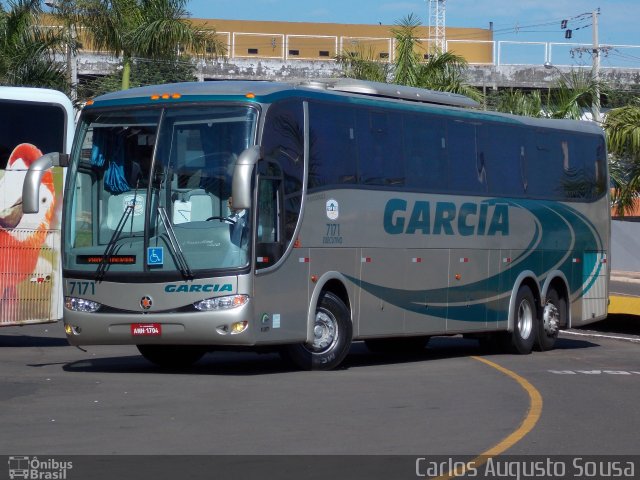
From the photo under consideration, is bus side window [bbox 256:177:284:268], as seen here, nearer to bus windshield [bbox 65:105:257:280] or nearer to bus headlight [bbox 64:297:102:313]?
bus windshield [bbox 65:105:257:280]

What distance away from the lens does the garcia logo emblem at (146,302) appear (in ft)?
47.7

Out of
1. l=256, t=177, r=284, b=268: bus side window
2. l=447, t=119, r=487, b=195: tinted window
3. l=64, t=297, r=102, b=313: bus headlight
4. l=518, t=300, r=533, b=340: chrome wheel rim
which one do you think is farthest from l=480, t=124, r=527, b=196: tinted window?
l=64, t=297, r=102, b=313: bus headlight

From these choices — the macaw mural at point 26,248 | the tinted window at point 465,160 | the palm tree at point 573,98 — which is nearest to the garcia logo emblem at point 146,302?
the macaw mural at point 26,248

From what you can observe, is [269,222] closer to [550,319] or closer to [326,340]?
[326,340]

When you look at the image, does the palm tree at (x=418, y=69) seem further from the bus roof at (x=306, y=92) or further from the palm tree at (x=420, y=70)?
the bus roof at (x=306, y=92)

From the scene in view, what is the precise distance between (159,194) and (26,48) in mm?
17644

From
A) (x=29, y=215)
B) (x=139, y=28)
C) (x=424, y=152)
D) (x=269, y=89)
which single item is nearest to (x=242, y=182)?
(x=269, y=89)

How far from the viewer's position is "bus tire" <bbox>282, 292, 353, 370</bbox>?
1564 centimetres

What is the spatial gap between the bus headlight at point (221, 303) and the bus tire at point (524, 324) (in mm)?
6985

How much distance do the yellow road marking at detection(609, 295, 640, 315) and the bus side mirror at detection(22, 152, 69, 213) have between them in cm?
1260

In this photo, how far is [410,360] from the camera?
739 inches

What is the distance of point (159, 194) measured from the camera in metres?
14.6
